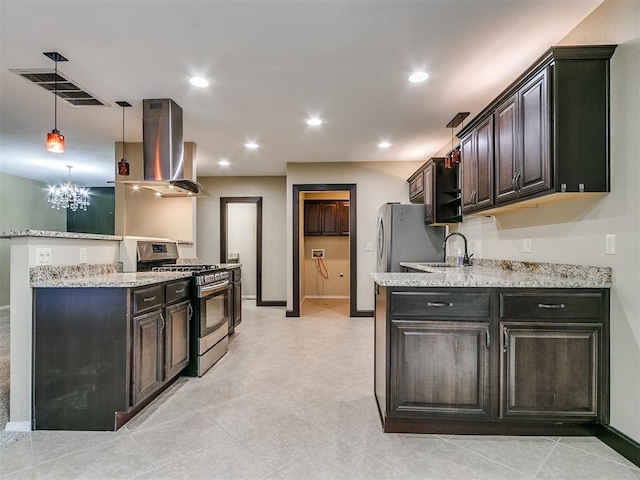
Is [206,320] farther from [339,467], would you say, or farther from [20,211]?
[20,211]

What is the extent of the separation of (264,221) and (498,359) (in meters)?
5.14

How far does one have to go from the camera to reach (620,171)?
71.1 inches

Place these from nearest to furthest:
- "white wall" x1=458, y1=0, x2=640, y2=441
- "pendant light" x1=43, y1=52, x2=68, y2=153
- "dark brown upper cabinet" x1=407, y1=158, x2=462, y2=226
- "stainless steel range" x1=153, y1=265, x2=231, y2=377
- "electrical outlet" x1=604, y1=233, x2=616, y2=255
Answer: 1. "white wall" x1=458, y1=0, x2=640, y2=441
2. "electrical outlet" x1=604, y1=233, x2=616, y2=255
3. "pendant light" x1=43, y1=52, x2=68, y2=153
4. "stainless steel range" x1=153, y1=265, x2=231, y2=377
5. "dark brown upper cabinet" x1=407, y1=158, x2=462, y2=226

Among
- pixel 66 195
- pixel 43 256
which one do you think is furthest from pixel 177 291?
pixel 66 195

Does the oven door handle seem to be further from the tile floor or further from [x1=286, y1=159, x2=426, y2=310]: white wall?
[x1=286, y1=159, x2=426, y2=310]: white wall

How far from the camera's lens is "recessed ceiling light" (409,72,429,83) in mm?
2688

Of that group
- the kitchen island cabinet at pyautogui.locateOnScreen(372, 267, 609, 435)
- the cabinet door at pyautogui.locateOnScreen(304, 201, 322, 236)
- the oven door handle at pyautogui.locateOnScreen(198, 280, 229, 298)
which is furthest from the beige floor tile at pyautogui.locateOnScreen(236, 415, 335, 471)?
the cabinet door at pyautogui.locateOnScreen(304, 201, 322, 236)

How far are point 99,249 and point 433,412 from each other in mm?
2659

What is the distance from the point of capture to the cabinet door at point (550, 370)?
189 centimetres

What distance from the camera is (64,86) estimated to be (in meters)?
2.89

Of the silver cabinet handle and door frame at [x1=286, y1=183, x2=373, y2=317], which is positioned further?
door frame at [x1=286, y1=183, x2=373, y2=317]

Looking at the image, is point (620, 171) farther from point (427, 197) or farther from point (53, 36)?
point (53, 36)

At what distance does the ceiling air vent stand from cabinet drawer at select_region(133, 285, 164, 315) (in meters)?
1.95

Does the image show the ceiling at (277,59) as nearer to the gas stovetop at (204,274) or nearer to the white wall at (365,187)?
the white wall at (365,187)
